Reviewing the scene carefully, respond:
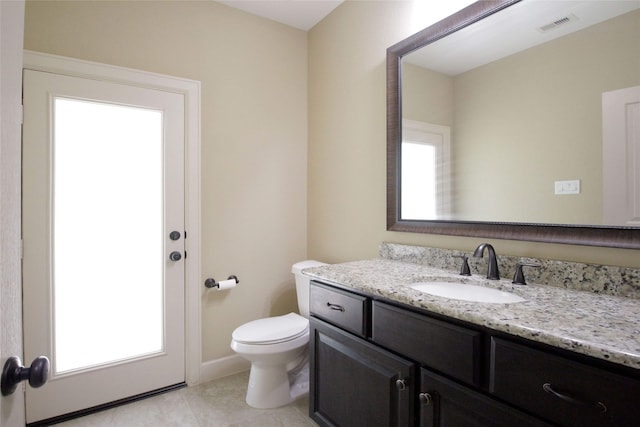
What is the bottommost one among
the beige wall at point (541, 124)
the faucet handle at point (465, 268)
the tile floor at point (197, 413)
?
the tile floor at point (197, 413)

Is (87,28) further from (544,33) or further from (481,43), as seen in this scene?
(544,33)

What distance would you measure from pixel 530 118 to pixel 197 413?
2287 millimetres

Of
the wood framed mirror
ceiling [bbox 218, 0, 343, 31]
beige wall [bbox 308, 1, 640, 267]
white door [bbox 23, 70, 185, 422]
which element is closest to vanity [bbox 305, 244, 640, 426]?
the wood framed mirror

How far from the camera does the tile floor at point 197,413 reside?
6.06 feet

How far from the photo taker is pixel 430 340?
3.59ft

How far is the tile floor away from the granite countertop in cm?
99

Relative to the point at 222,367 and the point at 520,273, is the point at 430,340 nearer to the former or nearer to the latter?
the point at 520,273

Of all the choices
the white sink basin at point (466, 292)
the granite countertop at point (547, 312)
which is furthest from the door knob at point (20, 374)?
the white sink basin at point (466, 292)

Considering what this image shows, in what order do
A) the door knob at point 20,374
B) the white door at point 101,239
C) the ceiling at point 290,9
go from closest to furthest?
1. the door knob at point 20,374
2. the white door at point 101,239
3. the ceiling at point 290,9

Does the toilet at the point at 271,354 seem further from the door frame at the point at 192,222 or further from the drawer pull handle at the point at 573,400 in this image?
the drawer pull handle at the point at 573,400

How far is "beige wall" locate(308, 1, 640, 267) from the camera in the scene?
2031mm

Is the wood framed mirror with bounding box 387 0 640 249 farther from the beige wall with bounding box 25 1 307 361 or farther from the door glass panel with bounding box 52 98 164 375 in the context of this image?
the door glass panel with bounding box 52 98 164 375

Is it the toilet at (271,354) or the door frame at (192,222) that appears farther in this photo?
the door frame at (192,222)

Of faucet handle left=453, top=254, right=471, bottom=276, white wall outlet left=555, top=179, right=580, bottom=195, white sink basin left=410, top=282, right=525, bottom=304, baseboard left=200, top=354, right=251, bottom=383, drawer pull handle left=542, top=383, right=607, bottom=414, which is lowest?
baseboard left=200, top=354, right=251, bottom=383
